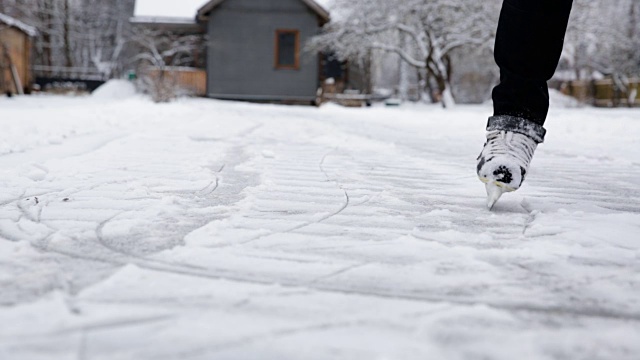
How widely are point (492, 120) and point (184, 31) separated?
1814cm

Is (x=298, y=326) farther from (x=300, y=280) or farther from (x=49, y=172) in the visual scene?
(x=49, y=172)

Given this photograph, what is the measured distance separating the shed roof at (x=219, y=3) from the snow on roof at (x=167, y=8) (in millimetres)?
1053

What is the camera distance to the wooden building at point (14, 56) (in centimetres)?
1560

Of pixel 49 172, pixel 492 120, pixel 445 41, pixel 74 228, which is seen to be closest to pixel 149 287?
pixel 74 228

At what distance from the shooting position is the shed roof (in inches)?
659

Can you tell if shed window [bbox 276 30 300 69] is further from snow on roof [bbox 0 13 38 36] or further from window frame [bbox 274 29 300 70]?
snow on roof [bbox 0 13 38 36]

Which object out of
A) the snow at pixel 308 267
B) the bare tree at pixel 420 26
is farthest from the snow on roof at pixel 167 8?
the snow at pixel 308 267

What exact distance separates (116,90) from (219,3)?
15.6 feet

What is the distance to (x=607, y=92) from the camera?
2200 centimetres

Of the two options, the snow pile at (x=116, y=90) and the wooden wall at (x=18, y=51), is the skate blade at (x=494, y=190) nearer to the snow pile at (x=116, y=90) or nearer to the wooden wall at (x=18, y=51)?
the wooden wall at (x=18, y=51)

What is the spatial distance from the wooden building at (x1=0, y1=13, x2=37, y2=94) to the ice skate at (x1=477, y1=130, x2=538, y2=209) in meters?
16.3

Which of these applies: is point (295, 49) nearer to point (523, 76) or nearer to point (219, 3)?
point (219, 3)

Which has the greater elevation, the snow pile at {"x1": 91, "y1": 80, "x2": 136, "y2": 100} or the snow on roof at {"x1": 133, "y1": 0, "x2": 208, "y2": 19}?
the snow on roof at {"x1": 133, "y1": 0, "x2": 208, "y2": 19}

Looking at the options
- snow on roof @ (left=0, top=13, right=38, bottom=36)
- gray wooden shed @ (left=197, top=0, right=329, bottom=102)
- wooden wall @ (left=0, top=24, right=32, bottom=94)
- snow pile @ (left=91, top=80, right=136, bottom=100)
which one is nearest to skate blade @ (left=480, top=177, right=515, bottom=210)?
gray wooden shed @ (left=197, top=0, right=329, bottom=102)
